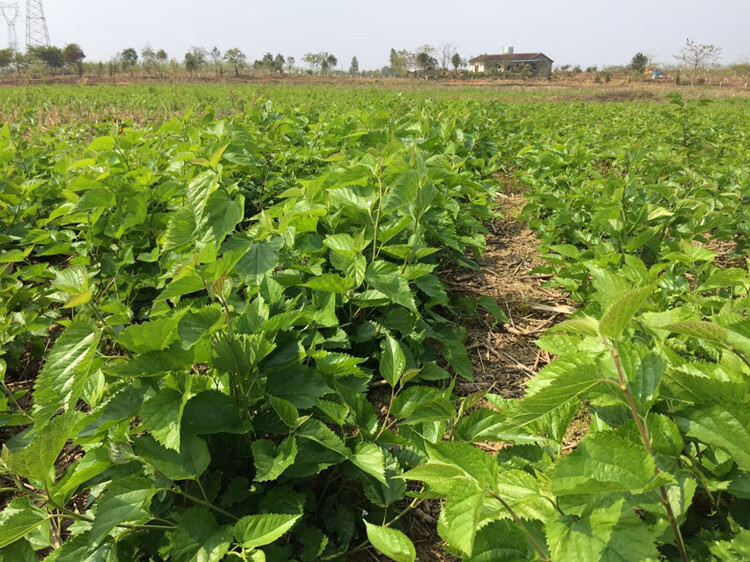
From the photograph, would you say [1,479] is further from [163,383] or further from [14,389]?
[163,383]

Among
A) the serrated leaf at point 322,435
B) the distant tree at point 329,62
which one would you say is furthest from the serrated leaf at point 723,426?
the distant tree at point 329,62

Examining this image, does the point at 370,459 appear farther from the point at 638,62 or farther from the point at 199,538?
the point at 638,62

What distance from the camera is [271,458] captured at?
1.08 m

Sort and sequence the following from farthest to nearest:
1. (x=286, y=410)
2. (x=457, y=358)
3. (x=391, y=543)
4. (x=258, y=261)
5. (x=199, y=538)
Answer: (x=457, y=358) < (x=258, y=261) < (x=286, y=410) < (x=199, y=538) < (x=391, y=543)

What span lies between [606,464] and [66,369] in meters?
1.17

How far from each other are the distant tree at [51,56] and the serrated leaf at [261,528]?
76.8 meters

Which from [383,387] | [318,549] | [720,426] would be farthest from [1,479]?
[720,426]

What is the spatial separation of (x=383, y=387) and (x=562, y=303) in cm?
140

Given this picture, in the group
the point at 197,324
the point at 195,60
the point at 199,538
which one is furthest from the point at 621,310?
the point at 195,60

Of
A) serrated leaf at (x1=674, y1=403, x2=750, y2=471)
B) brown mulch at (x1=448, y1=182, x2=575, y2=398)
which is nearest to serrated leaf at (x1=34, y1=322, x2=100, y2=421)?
serrated leaf at (x1=674, y1=403, x2=750, y2=471)

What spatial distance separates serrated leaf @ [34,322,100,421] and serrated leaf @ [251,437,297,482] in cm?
44

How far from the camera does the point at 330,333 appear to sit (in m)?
1.65

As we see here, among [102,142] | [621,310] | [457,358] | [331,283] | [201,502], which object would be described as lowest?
[457,358]

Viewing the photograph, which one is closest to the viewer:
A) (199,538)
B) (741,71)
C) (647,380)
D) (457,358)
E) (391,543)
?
(647,380)
